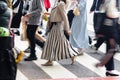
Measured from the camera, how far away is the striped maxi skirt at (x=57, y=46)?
7.23 metres

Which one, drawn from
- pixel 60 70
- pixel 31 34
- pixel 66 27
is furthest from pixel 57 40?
pixel 31 34

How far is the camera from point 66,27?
23.3ft

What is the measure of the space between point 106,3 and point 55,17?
1391mm

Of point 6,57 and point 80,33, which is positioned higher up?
point 6,57

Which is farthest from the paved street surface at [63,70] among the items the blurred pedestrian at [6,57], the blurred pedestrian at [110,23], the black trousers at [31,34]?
the blurred pedestrian at [6,57]

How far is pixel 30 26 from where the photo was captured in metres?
7.70

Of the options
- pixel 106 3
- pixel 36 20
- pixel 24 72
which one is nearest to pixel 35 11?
pixel 36 20

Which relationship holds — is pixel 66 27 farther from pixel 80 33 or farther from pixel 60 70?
pixel 80 33

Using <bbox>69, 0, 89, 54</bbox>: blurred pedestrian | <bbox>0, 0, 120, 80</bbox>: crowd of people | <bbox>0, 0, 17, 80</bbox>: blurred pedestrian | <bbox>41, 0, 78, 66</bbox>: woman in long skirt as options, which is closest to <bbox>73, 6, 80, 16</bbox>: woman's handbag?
<bbox>0, 0, 120, 80</bbox>: crowd of people

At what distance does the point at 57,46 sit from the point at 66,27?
43 centimetres

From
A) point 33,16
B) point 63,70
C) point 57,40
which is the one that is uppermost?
point 33,16

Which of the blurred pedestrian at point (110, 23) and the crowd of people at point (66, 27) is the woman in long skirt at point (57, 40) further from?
the blurred pedestrian at point (110, 23)

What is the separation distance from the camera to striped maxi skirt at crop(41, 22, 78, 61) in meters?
7.23

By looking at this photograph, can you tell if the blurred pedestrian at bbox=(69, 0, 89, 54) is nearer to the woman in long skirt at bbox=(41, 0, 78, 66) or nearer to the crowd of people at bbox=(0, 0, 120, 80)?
the crowd of people at bbox=(0, 0, 120, 80)
